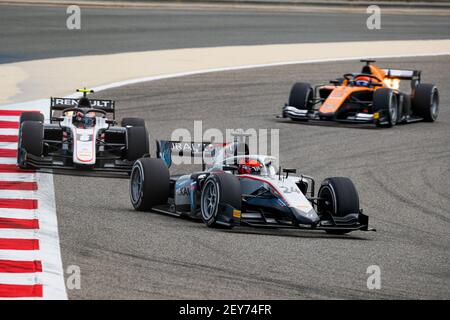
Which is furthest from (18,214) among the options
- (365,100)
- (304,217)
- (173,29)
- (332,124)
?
(173,29)

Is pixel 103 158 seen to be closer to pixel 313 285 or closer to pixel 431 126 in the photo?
pixel 313 285

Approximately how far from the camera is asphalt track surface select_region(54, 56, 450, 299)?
1009cm

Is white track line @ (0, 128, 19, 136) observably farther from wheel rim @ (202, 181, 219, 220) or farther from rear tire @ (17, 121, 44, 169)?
wheel rim @ (202, 181, 219, 220)

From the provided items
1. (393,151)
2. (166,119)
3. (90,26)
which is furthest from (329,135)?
(90,26)

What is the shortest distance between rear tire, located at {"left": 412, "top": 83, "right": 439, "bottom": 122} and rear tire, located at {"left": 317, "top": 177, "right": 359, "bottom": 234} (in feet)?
39.1

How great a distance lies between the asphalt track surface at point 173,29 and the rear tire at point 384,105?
1083 centimetres

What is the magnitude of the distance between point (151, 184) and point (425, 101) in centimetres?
1212

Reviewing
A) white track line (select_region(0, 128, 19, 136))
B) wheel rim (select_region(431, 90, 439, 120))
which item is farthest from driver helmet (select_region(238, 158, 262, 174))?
wheel rim (select_region(431, 90, 439, 120))

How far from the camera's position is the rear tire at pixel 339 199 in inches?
517

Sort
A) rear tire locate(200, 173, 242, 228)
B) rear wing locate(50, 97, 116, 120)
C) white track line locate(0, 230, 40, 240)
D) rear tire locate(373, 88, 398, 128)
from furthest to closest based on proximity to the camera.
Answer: rear tire locate(373, 88, 398, 128) → rear wing locate(50, 97, 116, 120) → rear tire locate(200, 173, 242, 228) → white track line locate(0, 230, 40, 240)

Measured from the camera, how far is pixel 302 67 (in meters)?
31.3

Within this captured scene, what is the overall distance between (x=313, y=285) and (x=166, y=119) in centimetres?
1330

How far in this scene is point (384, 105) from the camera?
23.2 m

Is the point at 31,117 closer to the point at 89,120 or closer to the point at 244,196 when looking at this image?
the point at 89,120
